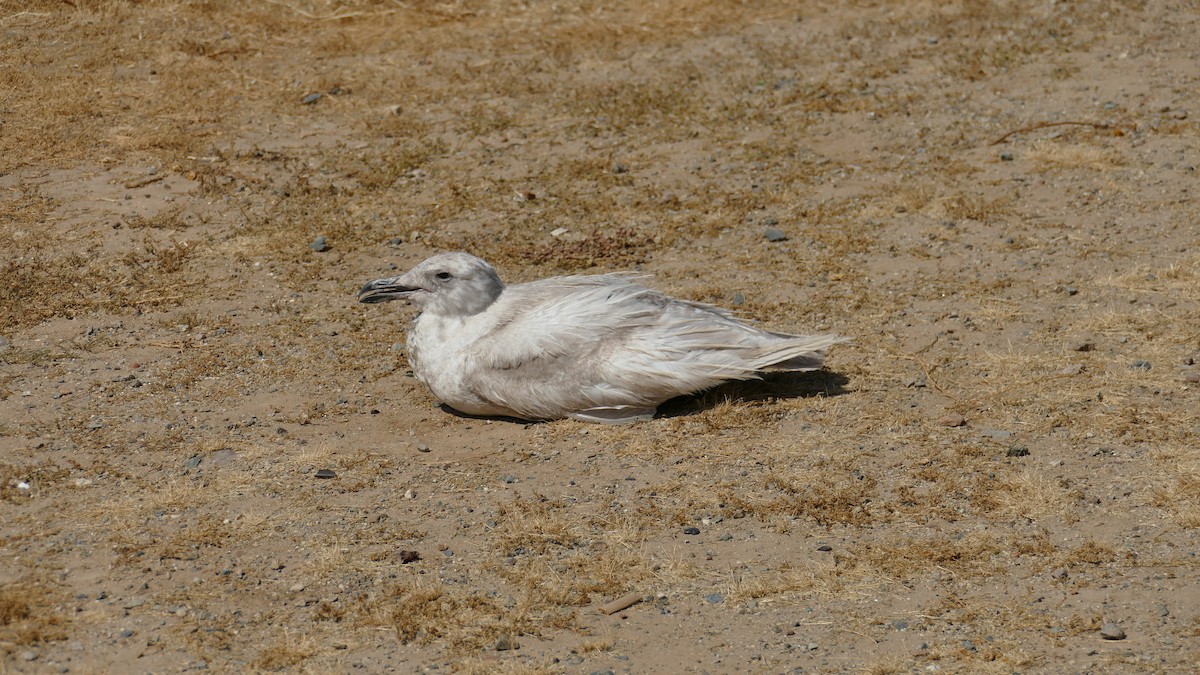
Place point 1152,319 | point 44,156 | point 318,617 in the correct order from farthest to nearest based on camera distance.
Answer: point 44,156 < point 1152,319 < point 318,617

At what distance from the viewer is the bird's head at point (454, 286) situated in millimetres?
7840

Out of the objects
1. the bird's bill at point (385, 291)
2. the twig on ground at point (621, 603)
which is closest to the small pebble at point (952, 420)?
the twig on ground at point (621, 603)

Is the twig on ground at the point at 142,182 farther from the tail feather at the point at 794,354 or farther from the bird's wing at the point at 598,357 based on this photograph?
the tail feather at the point at 794,354

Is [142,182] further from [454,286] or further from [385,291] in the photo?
[454,286]

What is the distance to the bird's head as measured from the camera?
784 centimetres

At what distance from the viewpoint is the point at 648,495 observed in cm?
679

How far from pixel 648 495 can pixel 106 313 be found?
3992 millimetres

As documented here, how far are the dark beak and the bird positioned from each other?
0.73ft

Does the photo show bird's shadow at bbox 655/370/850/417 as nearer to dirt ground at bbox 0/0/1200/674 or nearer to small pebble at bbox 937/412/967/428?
dirt ground at bbox 0/0/1200/674

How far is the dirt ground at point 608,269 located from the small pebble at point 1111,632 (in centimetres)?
6

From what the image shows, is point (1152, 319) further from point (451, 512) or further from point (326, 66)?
point (326, 66)

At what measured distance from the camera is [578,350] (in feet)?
24.6

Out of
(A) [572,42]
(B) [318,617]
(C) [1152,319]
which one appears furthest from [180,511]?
(A) [572,42]

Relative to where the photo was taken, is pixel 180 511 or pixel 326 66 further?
pixel 326 66
